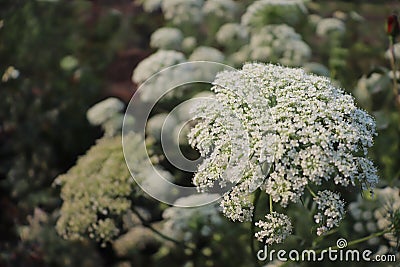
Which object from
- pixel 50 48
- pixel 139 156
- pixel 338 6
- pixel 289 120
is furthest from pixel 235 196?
pixel 338 6

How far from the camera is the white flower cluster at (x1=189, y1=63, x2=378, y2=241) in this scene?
144 centimetres

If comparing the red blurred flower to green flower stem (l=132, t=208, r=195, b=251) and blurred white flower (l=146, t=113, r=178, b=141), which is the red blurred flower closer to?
blurred white flower (l=146, t=113, r=178, b=141)

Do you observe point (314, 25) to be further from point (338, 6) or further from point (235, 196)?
point (235, 196)

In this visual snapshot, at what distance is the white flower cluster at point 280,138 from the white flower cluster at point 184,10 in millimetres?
1562

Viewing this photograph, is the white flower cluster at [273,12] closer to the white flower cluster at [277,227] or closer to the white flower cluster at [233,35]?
the white flower cluster at [233,35]

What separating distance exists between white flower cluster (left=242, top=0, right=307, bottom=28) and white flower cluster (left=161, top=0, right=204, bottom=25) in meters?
0.30

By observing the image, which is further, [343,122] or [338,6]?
[338,6]

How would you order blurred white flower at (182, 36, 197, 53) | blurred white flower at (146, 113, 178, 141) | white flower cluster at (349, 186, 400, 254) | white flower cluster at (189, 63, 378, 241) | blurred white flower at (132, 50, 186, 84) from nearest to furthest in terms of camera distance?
white flower cluster at (189, 63, 378, 241), white flower cluster at (349, 186, 400, 254), blurred white flower at (146, 113, 178, 141), blurred white flower at (132, 50, 186, 84), blurred white flower at (182, 36, 197, 53)

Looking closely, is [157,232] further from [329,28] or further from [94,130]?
[329,28]

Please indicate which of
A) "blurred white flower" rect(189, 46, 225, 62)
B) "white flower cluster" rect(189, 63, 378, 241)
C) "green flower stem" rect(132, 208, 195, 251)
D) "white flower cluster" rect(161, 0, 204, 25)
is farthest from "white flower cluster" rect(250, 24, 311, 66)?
"white flower cluster" rect(189, 63, 378, 241)

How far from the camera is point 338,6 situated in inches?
156

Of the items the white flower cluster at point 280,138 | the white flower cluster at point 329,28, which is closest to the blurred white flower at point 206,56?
the white flower cluster at point 329,28

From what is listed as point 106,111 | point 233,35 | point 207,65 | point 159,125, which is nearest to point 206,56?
point 207,65

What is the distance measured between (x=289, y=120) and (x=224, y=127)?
0.18 meters
